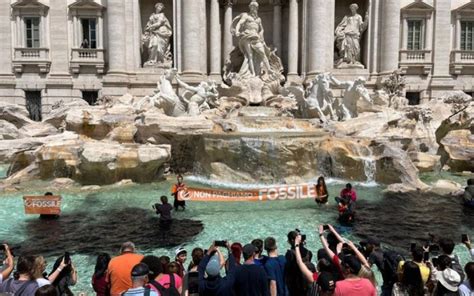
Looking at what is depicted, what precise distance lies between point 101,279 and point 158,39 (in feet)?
59.1

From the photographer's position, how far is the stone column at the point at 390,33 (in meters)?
20.4

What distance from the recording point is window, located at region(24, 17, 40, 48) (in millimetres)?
20750

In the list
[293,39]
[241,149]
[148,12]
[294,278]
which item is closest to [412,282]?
[294,278]

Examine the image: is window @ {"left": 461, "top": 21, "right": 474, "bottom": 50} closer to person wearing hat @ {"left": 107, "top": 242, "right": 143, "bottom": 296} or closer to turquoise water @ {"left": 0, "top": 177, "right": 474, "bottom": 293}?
turquoise water @ {"left": 0, "top": 177, "right": 474, "bottom": 293}

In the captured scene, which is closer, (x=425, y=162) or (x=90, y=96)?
(x=425, y=162)

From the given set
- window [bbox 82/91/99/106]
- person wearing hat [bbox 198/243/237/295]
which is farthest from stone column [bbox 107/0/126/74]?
person wearing hat [bbox 198/243/237/295]

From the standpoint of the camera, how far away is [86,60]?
2072cm

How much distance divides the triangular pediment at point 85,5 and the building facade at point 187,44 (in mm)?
47

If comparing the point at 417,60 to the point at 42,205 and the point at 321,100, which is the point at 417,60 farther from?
the point at 42,205

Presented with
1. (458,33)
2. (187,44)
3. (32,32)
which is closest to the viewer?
(187,44)

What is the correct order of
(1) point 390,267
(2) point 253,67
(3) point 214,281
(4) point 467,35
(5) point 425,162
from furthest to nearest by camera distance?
(4) point 467,35 < (2) point 253,67 < (5) point 425,162 < (1) point 390,267 < (3) point 214,281

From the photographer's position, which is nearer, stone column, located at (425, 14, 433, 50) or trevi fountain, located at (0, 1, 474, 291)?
trevi fountain, located at (0, 1, 474, 291)

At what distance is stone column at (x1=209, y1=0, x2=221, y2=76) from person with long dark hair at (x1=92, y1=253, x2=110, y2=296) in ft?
56.0

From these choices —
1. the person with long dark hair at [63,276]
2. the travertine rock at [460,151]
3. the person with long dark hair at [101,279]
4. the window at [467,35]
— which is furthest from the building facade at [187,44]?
the person with long dark hair at [63,276]
